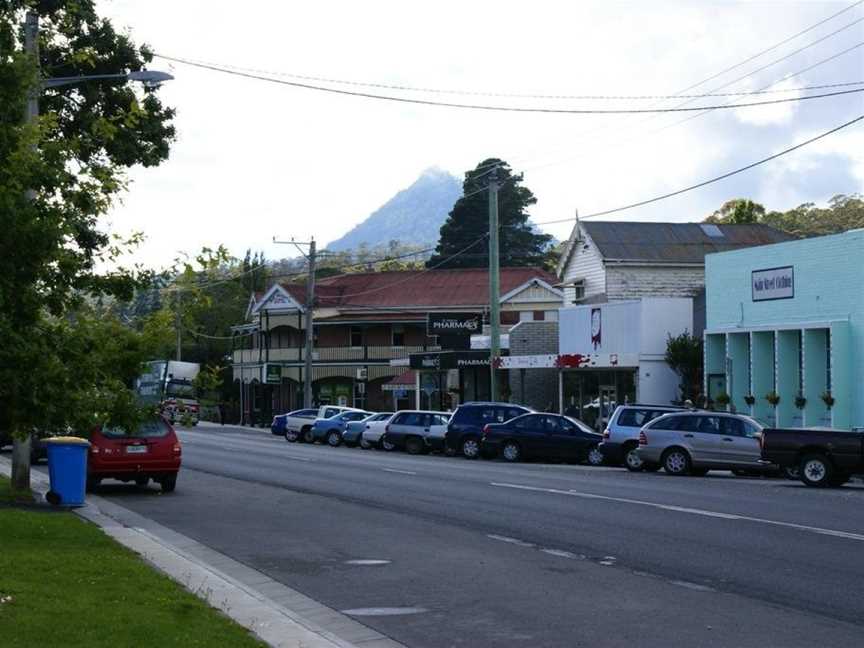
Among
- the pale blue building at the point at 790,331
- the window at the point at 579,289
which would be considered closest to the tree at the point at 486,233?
the window at the point at 579,289

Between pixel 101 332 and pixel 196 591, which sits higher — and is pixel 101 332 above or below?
above

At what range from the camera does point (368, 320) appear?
81562 millimetres

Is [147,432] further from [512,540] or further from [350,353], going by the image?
[350,353]

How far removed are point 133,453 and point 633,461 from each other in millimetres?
13065

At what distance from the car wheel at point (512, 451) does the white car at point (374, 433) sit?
8869 mm

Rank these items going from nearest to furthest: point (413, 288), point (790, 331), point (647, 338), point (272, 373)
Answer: point (790, 331) → point (647, 338) → point (272, 373) → point (413, 288)

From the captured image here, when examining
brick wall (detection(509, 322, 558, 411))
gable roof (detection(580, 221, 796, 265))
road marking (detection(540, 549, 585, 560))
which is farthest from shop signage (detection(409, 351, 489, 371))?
road marking (detection(540, 549, 585, 560))

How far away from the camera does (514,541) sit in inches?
661

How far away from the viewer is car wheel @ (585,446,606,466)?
35812 mm

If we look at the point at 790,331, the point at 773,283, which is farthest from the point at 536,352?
the point at 790,331

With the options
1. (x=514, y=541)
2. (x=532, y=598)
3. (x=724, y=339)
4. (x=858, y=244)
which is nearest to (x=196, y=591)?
(x=532, y=598)

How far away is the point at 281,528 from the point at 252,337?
74887 millimetres

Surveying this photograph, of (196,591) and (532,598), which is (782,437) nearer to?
(532,598)

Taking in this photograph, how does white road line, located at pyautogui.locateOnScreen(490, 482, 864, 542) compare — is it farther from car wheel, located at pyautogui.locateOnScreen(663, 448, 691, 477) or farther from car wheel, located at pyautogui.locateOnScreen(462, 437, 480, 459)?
car wheel, located at pyautogui.locateOnScreen(462, 437, 480, 459)
